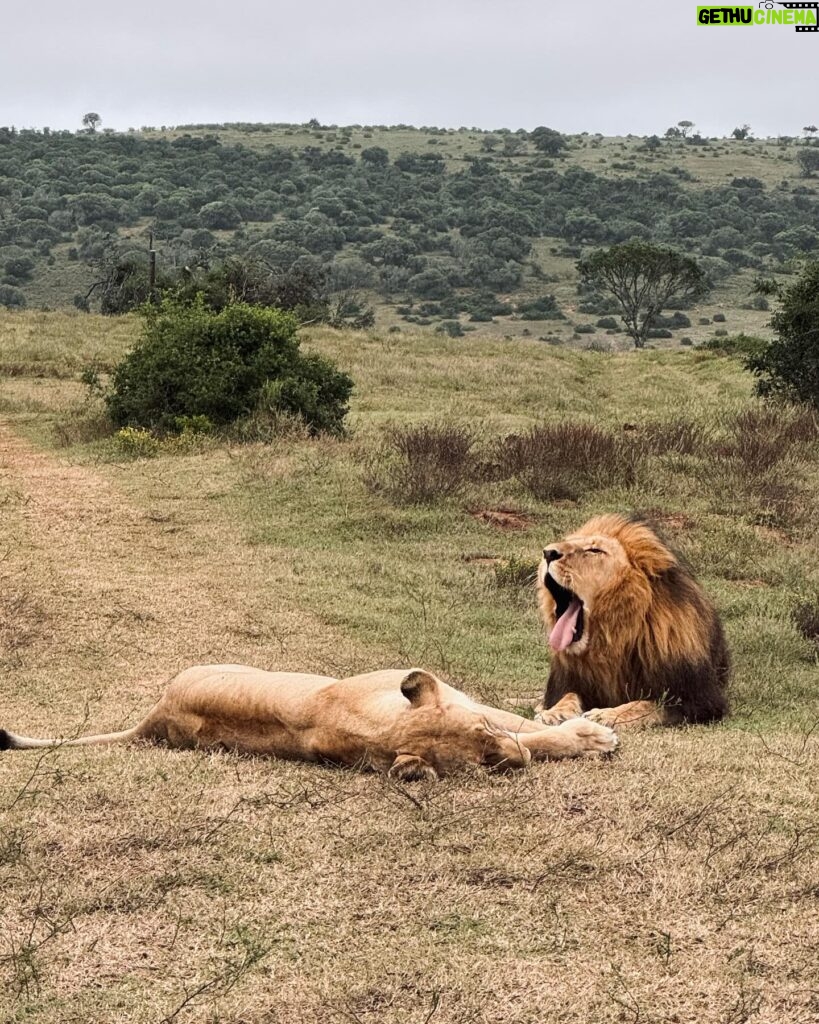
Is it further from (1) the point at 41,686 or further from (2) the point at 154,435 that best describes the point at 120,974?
(2) the point at 154,435

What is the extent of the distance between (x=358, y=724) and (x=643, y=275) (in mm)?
45797

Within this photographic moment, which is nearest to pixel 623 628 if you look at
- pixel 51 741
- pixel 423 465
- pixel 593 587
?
pixel 593 587

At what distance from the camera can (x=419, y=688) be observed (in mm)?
4195

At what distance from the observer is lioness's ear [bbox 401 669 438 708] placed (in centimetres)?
417

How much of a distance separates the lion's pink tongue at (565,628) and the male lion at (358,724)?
820mm

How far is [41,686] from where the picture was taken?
22.7ft

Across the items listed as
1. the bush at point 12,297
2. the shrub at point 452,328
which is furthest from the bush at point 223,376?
the bush at point 12,297

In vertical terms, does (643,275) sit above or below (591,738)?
above

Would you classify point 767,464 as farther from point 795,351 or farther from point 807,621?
point 795,351

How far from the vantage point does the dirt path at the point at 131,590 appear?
24.4ft

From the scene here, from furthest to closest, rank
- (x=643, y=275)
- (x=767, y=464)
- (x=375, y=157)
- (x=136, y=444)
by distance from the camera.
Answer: (x=375, y=157) → (x=643, y=275) → (x=136, y=444) → (x=767, y=464)

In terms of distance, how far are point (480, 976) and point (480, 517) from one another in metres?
8.80

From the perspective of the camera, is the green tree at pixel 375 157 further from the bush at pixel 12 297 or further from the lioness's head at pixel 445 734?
the lioness's head at pixel 445 734

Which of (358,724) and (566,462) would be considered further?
(566,462)
